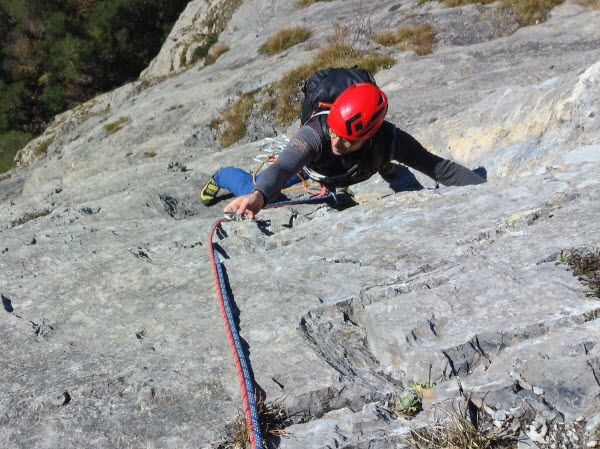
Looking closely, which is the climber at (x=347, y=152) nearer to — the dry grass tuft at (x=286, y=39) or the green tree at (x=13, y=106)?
the dry grass tuft at (x=286, y=39)

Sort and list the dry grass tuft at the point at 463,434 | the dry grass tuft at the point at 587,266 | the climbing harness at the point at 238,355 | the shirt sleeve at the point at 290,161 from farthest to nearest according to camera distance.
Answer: the shirt sleeve at the point at 290,161 → the dry grass tuft at the point at 587,266 → the climbing harness at the point at 238,355 → the dry grass tuft at the point at 463,434

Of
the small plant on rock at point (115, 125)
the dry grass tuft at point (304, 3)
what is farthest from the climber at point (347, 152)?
the dry grass tuft at point (304, 3)

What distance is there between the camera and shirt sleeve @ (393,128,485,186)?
5.48 metres

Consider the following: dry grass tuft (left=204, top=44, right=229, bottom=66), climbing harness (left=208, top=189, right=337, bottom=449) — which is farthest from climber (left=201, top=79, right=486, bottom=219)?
dry grass tuft (left=204, top=44, right=229, bottom=66)

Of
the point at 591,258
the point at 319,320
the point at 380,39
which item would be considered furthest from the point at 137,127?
the point at 591,258

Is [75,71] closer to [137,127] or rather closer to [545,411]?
[137,127]

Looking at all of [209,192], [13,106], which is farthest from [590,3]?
[13,106]

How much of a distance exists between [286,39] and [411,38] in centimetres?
505

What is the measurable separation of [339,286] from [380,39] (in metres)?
12.8

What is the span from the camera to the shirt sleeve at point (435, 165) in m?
5.48

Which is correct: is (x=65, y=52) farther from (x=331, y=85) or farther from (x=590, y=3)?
(x=331, y=85)

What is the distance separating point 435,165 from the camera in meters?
5.52

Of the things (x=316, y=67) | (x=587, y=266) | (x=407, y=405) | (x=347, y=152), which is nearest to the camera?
(x=407, y=405)

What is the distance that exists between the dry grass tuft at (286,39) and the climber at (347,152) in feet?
42.3
